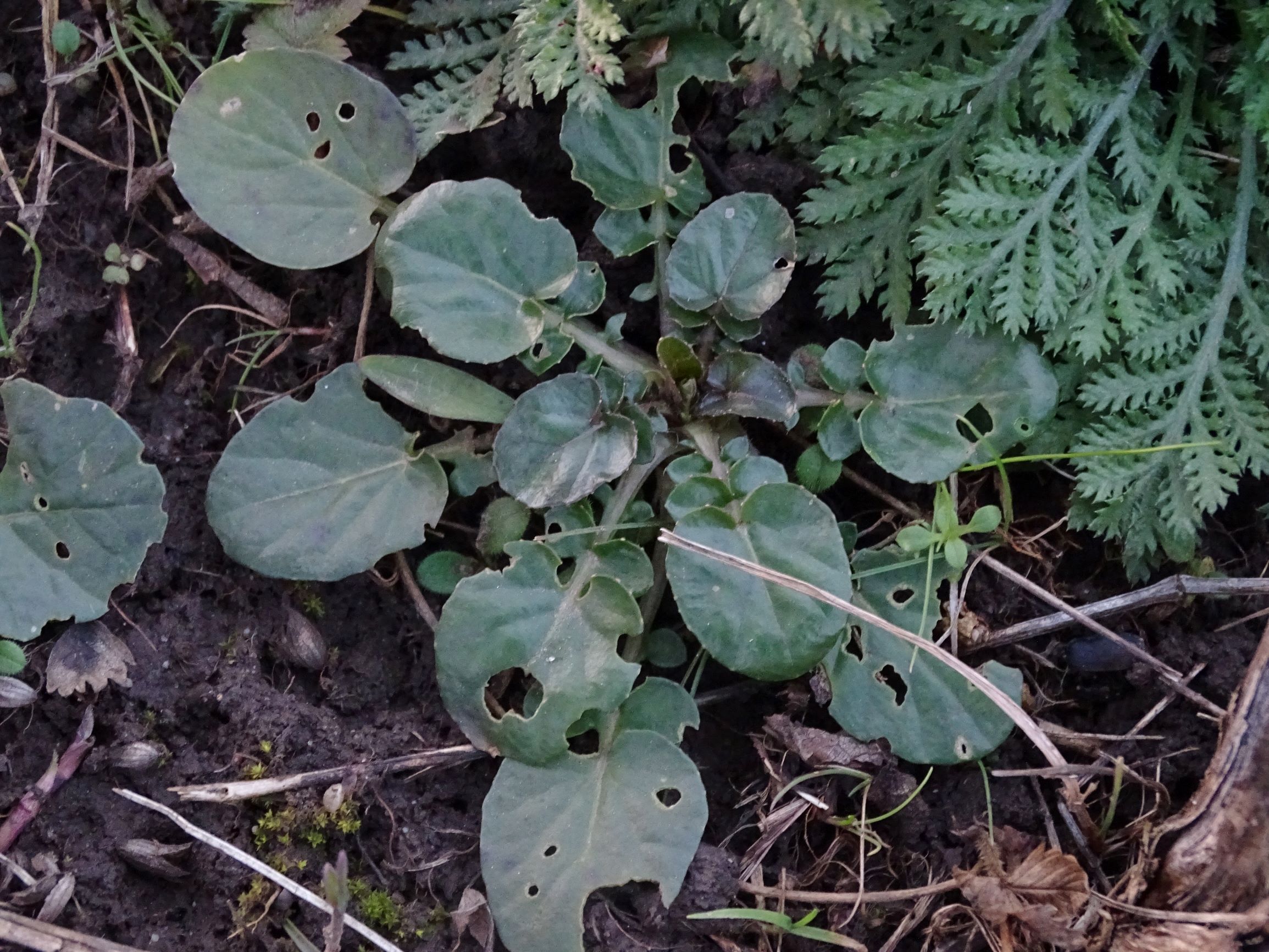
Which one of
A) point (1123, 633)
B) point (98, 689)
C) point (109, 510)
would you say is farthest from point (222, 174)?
point (1123, 633)

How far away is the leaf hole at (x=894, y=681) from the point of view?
6.96 feet

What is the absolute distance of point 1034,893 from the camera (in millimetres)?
1889

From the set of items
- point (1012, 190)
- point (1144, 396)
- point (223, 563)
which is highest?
point (1012, 190)

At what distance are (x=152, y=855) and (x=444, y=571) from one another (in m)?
0.77

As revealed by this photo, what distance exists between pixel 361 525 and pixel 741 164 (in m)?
1.14

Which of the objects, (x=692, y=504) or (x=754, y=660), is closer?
(x=754, y=660)

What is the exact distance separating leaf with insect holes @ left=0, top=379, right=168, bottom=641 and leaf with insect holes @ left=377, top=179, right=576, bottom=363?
0.63 meters

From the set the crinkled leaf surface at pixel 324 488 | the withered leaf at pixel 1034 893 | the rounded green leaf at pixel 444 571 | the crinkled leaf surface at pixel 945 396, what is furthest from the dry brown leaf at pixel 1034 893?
the crinkled leaf surface at pixel 324 488

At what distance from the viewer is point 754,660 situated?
192 cm

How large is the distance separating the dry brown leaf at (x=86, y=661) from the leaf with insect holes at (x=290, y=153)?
33.3 inches

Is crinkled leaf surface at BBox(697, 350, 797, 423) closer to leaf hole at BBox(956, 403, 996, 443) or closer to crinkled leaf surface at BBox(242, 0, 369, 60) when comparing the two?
leaf hole at BBox(956, 403, 996, 443)

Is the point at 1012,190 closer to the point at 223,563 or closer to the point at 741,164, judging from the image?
the point at 741,164

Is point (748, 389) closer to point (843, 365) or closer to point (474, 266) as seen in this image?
point (843, 365)

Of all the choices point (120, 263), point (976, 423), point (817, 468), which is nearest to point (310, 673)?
point (120, 263)
